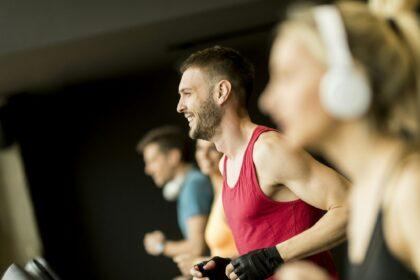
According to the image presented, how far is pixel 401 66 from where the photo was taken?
43.3 inches

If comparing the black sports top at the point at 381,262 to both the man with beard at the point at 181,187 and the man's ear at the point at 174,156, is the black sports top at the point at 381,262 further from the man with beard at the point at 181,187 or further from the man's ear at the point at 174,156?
the man's ear at the point at 174,156

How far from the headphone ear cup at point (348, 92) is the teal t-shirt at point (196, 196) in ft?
8.05

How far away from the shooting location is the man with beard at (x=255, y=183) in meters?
1.96

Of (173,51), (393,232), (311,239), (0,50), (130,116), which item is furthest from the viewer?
(130,116)

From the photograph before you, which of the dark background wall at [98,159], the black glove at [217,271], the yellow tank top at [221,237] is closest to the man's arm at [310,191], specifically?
the black glove at [217,271]

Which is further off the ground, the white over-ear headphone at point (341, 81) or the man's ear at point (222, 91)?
the man's ear at point (222, 91)

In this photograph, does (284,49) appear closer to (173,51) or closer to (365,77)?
(365,77)

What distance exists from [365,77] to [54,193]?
5962 millimetres

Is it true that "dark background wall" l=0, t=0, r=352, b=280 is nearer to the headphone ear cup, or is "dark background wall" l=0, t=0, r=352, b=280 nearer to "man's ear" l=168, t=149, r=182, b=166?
"man's ear" l=168, t=149, r=182, b=166

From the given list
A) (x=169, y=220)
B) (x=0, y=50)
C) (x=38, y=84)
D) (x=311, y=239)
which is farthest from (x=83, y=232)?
(x=311, y=239)

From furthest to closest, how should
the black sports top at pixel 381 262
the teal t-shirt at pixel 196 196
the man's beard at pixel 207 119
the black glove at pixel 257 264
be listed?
the teal t-shirt at pixel 196 196, the man's beard at pixel 207 119, the black glove at pixel 257 264, the black sports top at pixel 381 262

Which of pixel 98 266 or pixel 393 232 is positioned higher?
pixel 98 266

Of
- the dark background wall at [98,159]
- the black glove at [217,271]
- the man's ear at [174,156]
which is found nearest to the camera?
the black glove at [217,271]

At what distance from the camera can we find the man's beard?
223 centimetres
